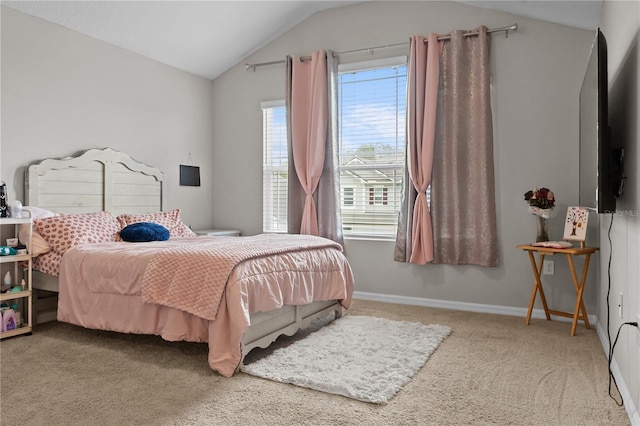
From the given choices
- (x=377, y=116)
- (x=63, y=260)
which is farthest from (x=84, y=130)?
(x=377, y=116)

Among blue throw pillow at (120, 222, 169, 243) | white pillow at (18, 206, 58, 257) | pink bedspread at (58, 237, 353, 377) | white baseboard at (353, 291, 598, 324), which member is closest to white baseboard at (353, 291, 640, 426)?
white baseboard at (353, 291, 598, 324)

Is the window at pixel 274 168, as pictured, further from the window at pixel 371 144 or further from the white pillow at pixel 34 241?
the white pillow at pixel 34 241

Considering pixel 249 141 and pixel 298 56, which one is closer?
pixel 298 56

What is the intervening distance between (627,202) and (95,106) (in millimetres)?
4060

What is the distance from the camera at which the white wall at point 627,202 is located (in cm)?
203

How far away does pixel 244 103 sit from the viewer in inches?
211

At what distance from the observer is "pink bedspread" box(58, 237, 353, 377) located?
8.31ft

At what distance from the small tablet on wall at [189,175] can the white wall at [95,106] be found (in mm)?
68

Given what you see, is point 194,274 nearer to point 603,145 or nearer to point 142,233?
point 142,233

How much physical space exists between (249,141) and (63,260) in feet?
8.49

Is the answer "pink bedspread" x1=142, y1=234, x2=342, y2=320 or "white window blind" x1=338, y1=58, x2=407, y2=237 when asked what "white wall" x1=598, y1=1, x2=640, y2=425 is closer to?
"pink bedspread" x1=142, y1=234, x2=342, y2=320

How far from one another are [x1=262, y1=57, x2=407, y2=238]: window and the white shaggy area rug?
1.40 meters

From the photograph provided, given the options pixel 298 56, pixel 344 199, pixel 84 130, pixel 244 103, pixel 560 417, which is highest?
pixel 298 56

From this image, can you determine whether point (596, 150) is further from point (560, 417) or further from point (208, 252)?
point (208, 252)
